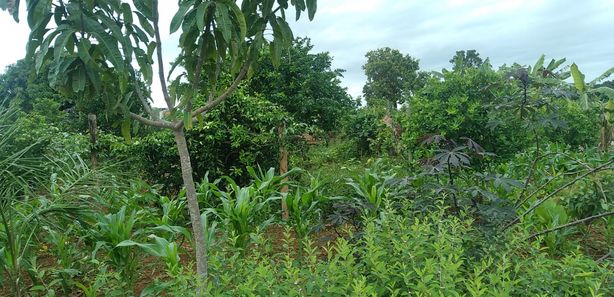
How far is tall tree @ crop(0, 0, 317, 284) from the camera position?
182 cm

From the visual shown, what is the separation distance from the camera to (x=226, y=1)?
1.94 meters

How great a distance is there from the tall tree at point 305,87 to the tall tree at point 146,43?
6.80 meters

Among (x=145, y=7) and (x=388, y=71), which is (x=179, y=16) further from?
(x=388, y=71)

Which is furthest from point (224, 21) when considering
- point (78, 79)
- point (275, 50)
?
point (78, 79)

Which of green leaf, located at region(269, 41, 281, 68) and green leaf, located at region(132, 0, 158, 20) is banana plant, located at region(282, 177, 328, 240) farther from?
green leaf, located at region(132, 0, 158, 20)


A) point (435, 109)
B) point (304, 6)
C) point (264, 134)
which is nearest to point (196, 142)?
point (264, 134)

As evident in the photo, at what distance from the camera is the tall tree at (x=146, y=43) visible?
1.82 m

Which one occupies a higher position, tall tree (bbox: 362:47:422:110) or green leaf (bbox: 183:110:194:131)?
tall tree (bbox: 362:47:422:110)

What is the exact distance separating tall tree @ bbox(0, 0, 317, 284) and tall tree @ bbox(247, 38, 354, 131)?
6.80 m

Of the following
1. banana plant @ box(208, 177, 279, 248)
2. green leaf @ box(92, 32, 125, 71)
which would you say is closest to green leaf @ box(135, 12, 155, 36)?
green leaf @ box(92, 32, 125, 71)

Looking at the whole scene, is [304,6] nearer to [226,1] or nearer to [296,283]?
[226,1]

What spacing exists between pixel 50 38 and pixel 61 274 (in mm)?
1928

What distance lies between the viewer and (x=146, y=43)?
221 centimetres

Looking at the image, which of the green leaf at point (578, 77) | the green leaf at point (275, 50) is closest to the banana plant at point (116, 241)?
the green leaf at point (275, 50)
